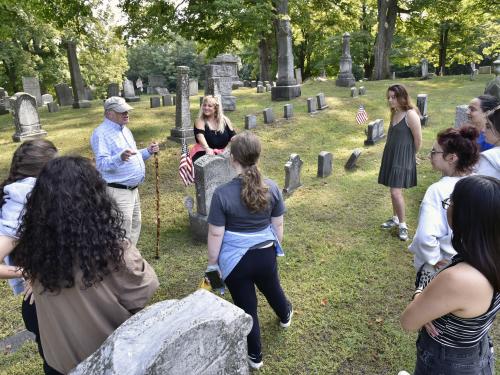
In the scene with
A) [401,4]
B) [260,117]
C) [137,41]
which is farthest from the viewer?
[401,4]

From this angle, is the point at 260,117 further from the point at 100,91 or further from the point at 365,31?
the point at 100,91

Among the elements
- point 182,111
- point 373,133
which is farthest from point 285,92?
point 182,111

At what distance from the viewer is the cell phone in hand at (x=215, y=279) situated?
9.82 ft

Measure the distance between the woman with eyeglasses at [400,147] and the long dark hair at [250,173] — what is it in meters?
2.88

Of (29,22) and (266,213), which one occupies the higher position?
(29,22)

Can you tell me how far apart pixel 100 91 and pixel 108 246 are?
34114mm

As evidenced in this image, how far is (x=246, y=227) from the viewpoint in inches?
113

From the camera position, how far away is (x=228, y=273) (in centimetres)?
290

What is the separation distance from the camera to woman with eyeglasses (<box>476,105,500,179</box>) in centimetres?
317

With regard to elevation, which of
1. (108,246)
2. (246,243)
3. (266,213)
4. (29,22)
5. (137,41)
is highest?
(29,22)

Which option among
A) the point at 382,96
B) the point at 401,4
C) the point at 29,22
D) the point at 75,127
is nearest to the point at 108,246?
the point at 75,127

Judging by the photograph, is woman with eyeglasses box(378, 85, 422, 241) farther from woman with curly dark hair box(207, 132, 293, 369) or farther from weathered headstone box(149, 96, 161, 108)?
weathered headstone box(149, 96, 161, 108)

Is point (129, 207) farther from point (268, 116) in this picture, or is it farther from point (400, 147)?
point (268, 116)

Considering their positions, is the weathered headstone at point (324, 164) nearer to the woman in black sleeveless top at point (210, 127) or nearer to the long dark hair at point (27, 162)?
the woman in black sleeveless top at point (210, 127)
